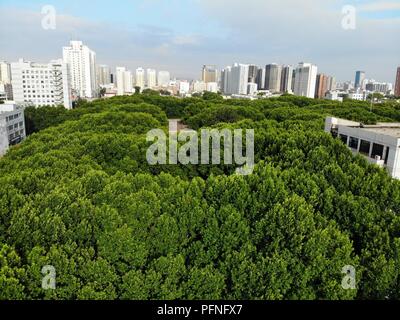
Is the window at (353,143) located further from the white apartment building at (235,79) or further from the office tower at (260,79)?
the office tower at (260,79)

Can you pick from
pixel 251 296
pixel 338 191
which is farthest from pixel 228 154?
A: pixel 251 296

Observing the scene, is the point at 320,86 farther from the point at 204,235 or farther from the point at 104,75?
the point at 204,235

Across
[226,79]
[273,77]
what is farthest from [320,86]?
[226,79]

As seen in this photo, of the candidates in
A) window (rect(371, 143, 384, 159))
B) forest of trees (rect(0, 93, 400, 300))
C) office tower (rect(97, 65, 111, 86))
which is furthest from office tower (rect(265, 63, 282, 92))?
forest of trees (rect(0, 93, 400, 300))

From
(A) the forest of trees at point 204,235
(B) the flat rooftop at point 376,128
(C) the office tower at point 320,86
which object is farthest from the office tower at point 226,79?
(A) the forest of trees at point 204,235

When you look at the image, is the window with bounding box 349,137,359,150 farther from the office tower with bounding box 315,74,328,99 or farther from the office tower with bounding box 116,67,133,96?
the office tower with bounding box 116,67,133,96
